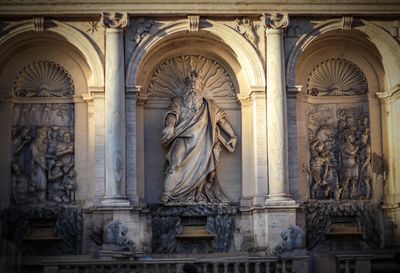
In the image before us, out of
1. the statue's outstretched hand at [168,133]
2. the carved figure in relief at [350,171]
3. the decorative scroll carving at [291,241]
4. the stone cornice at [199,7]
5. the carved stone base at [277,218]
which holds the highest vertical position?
the stone cornice at [199,7]

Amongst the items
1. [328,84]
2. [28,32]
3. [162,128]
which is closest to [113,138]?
[162,128]

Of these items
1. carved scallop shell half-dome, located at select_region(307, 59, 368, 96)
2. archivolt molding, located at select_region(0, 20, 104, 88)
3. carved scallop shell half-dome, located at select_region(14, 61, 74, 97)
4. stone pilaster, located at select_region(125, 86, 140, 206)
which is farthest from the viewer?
carved scallop shell half-dome, located at select_region(307, 59, 368, 96)

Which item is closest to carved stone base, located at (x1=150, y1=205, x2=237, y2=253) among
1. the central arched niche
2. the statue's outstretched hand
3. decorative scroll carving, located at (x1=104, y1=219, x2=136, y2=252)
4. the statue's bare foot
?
the statue's bare foot

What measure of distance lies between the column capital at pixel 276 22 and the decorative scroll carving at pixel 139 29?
3353 millimetres

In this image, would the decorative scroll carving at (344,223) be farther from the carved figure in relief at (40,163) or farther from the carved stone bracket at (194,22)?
the carved figure in relief at (40,163)

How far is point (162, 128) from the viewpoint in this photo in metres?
27.6

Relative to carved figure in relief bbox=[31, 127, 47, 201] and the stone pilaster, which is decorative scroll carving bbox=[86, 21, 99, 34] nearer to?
the stone pilaster

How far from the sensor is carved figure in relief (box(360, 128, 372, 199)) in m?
27.6

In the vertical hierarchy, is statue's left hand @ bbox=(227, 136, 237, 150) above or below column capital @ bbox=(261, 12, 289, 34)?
below

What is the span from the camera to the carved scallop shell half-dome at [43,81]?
27.3 metres

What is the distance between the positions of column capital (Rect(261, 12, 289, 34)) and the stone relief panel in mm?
6161

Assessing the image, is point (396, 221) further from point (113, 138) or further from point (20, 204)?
point (20, 204)

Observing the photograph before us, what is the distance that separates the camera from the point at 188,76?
2777cm

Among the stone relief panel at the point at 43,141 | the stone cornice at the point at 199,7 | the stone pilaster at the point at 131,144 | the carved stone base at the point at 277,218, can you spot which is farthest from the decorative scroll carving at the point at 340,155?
the stone relief panel at the point at 43,141
